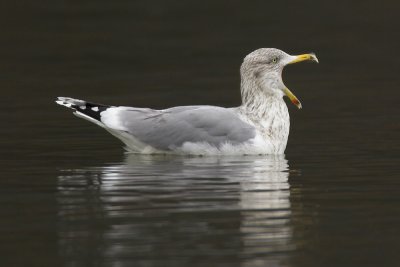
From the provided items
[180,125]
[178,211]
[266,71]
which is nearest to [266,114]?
[266,71]

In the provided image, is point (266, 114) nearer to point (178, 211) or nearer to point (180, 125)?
point (180, 125)

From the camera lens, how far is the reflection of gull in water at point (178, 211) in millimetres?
9305

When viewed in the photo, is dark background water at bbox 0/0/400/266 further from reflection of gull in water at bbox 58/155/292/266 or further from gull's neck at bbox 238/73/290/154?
gull's neck at bbox 238/73/290/154

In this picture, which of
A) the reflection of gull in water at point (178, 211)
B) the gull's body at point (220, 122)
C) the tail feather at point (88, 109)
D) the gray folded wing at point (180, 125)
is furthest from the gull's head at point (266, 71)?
the tail feather at point (88, 109)

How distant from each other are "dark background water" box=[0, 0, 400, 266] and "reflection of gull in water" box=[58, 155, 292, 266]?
2cm

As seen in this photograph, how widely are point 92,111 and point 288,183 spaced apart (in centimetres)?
274

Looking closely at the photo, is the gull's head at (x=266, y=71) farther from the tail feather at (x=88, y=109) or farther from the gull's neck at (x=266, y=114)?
the tail feather at (x=88, y=109)

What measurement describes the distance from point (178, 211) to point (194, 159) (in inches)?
115

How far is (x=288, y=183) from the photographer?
1199 centimetres

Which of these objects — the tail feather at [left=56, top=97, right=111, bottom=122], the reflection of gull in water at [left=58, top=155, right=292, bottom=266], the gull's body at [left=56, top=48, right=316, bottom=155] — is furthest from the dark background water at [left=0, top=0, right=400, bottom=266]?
the tail feather at [left=56, top=97, right=111, bottom=122]

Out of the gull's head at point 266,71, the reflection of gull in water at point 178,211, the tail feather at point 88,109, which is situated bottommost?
the reflection of gull in water at point 178,211

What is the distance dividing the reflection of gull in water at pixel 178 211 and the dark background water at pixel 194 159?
0.06 feet

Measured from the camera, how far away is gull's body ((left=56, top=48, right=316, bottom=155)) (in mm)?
13469

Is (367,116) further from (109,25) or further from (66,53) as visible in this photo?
(109,25)
